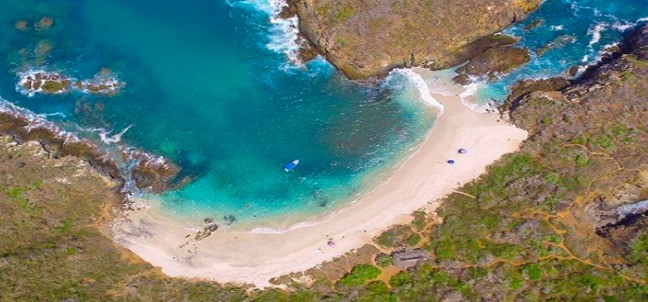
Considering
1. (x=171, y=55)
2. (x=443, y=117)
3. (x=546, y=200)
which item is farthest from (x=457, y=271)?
(x=171, y=55)

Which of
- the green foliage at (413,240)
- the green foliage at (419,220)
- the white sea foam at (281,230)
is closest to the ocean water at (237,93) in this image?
the white sea foam at (281,230)

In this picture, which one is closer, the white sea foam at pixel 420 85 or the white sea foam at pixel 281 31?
the white sea foam at pixel 420 85

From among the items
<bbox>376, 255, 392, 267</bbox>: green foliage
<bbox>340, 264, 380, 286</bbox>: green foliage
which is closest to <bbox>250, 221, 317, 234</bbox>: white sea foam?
<bbox>340, 264, 380, 286</bbox>: green foliage

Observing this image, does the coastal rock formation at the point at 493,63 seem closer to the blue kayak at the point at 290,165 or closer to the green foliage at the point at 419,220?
the green foliage at the point at 419,220

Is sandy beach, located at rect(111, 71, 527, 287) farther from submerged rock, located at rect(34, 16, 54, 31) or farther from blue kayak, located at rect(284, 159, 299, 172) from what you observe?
submerged rock, located at rect(34, 16, 54, 31)

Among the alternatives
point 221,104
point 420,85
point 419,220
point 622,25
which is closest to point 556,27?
point 622,25

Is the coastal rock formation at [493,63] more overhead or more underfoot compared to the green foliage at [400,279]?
more overhead

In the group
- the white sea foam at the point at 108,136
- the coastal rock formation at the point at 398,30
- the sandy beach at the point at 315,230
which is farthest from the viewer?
the coastal rock formation at the point at 398,30
